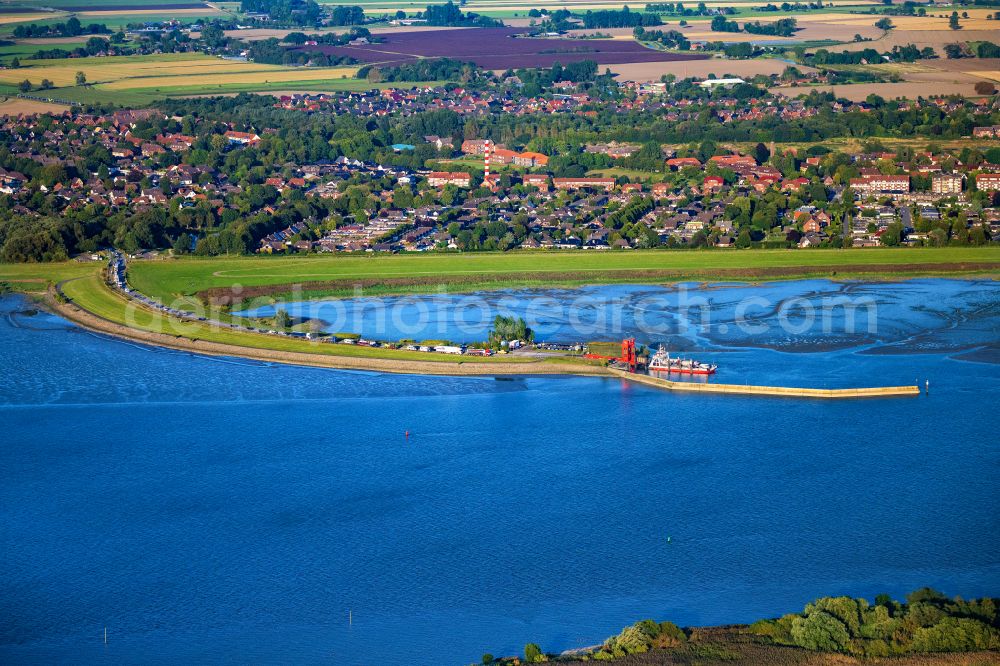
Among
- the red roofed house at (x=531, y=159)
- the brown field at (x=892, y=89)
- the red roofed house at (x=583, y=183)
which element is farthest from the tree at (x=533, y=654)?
the brown field at (x=892, y=89)

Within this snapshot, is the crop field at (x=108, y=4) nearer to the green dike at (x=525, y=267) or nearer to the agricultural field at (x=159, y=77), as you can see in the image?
the agricultural field at (x=159, y=77)

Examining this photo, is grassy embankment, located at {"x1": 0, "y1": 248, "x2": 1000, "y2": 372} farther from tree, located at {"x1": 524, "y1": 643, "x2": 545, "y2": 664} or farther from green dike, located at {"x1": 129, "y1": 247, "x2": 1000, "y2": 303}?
tree, located at {"x1": 524, "y1": 643, "x2": 545, "y2": 664}

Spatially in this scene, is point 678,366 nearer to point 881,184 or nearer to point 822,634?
point 822,634

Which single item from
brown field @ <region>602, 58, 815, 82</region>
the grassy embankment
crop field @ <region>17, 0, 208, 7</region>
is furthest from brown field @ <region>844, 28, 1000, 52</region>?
crop field @ <region>17, 0, 208, 7</region>

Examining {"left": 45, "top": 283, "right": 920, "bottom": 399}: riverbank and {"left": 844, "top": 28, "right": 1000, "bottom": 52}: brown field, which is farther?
{"left": 844, "top": 28, "right": 1000, "bottom": 52}: brown field

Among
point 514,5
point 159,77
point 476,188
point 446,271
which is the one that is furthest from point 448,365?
point 514,5

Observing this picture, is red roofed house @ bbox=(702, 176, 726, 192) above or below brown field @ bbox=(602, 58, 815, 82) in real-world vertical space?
below

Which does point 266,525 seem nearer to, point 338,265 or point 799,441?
point 799,441
